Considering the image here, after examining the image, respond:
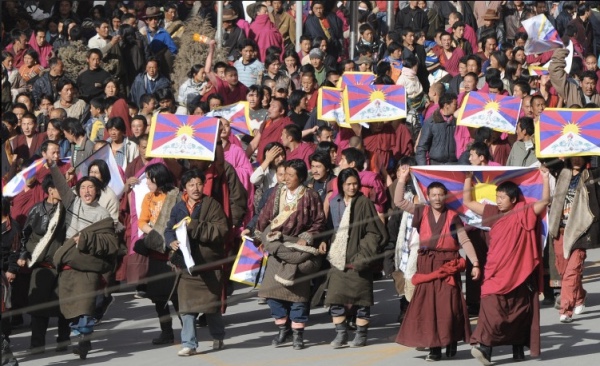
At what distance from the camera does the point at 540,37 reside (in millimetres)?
17516

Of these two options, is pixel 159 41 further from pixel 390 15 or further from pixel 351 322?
pixel 351 322

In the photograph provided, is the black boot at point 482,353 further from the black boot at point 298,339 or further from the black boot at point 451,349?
the black boot at point 298,339

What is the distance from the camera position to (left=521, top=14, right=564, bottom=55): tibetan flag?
17344mm

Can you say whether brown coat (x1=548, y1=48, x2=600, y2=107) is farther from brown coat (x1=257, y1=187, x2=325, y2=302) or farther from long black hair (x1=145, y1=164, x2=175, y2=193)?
long black hair (x1=145, y1=164, x2=175, y2=193)

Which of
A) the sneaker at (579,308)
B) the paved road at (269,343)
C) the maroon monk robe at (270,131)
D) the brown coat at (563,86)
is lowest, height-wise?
the paved road at (269,343)

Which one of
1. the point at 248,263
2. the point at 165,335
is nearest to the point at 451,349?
the point at 248,263

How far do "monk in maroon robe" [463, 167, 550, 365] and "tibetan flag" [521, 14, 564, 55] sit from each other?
23.3 feet

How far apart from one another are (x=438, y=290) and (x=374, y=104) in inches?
160

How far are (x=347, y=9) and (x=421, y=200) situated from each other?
11974 millimetres

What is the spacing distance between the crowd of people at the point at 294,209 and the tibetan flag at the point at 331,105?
0.51ft

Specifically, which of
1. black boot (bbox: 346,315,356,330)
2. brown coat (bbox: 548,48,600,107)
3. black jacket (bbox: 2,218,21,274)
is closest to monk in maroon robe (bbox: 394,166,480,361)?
black boot (bbox: 346,315,356,330)

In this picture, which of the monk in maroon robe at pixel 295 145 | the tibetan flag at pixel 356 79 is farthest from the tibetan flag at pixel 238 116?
the monk in maroon robe at pixel 295 145

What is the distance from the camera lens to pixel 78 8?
2209 centimetres

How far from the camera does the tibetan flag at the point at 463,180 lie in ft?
36.3
